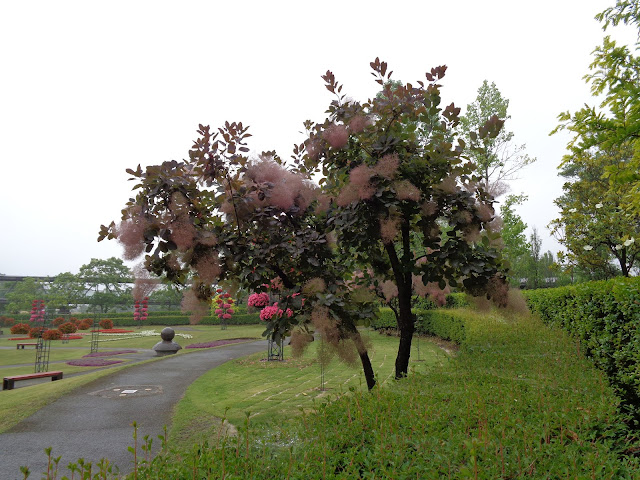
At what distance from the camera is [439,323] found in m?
15.6

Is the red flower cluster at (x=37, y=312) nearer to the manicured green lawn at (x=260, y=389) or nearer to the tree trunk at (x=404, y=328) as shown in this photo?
the manicured green lawn at (x=260, y=389)

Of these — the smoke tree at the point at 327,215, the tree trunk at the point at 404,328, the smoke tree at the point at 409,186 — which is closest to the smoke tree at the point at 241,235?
the smoke tree at the point at 327,215

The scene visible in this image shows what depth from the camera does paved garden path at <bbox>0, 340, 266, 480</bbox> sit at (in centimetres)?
502

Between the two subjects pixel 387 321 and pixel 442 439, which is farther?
pixel 387 321

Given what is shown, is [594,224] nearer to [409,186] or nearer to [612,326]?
[612,326]

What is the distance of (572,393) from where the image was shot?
2854mm

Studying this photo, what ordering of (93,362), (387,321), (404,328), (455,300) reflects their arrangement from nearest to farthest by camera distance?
(404,328)
(93,362)
(455,300)
(387,321)

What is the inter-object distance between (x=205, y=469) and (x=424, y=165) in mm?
2896

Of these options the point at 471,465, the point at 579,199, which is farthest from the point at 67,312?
the point at 471,465

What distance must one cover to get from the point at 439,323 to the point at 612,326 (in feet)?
35.9

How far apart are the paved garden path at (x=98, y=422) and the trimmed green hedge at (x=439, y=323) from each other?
6.85m

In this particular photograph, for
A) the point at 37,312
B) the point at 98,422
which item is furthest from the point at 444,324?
the point at 37,312

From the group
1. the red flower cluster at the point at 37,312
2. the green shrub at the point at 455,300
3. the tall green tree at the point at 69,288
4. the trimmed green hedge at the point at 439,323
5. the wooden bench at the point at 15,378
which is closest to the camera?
the wooden bench at the point at 15,378

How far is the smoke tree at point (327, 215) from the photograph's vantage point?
2996mm
